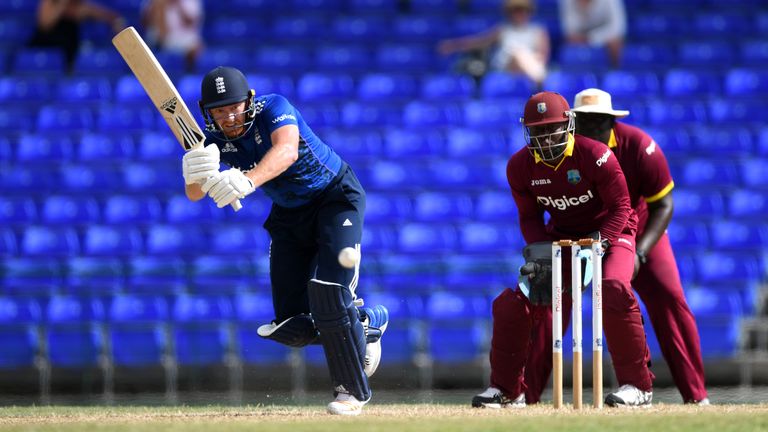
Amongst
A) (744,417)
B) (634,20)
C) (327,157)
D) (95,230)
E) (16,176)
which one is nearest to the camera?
(744,417)

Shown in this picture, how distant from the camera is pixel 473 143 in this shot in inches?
520

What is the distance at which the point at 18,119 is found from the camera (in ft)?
A: 45.7

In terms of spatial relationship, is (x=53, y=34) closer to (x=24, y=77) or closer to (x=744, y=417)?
(x=24, y=77)

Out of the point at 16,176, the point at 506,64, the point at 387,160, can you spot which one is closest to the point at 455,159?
the point at 387,160

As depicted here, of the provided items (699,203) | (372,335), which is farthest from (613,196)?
(699,203)

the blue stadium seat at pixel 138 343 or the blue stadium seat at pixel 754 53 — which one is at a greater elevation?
the blue stadium seat at pixel 754 53

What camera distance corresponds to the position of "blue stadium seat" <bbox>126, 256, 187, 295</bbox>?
11.4 metres

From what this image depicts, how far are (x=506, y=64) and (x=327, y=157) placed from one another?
286 inches

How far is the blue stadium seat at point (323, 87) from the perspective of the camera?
13945 mm

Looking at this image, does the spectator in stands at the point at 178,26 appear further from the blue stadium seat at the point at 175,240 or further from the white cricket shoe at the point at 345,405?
the white cricket shoe at the point at 345,405

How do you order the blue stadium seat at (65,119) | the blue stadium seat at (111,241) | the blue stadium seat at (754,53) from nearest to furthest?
the blue stadium seat at (111,241)
the blue stadium seat at (65,119)
the blue stadium seat at (754,53)

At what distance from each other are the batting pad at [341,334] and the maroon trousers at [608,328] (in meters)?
0.87

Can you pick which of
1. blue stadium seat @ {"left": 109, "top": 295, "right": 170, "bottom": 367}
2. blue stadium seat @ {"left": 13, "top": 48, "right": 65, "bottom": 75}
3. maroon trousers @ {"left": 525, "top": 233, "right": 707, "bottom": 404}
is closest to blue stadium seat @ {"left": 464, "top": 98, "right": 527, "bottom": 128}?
blue stadium seat @ {"left": 109, "top": 295, "right": 170, "bottom": 367}

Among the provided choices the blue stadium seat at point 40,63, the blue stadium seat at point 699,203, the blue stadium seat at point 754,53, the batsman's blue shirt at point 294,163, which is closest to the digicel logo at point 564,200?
the batsman's blue shirt at point 294,163
